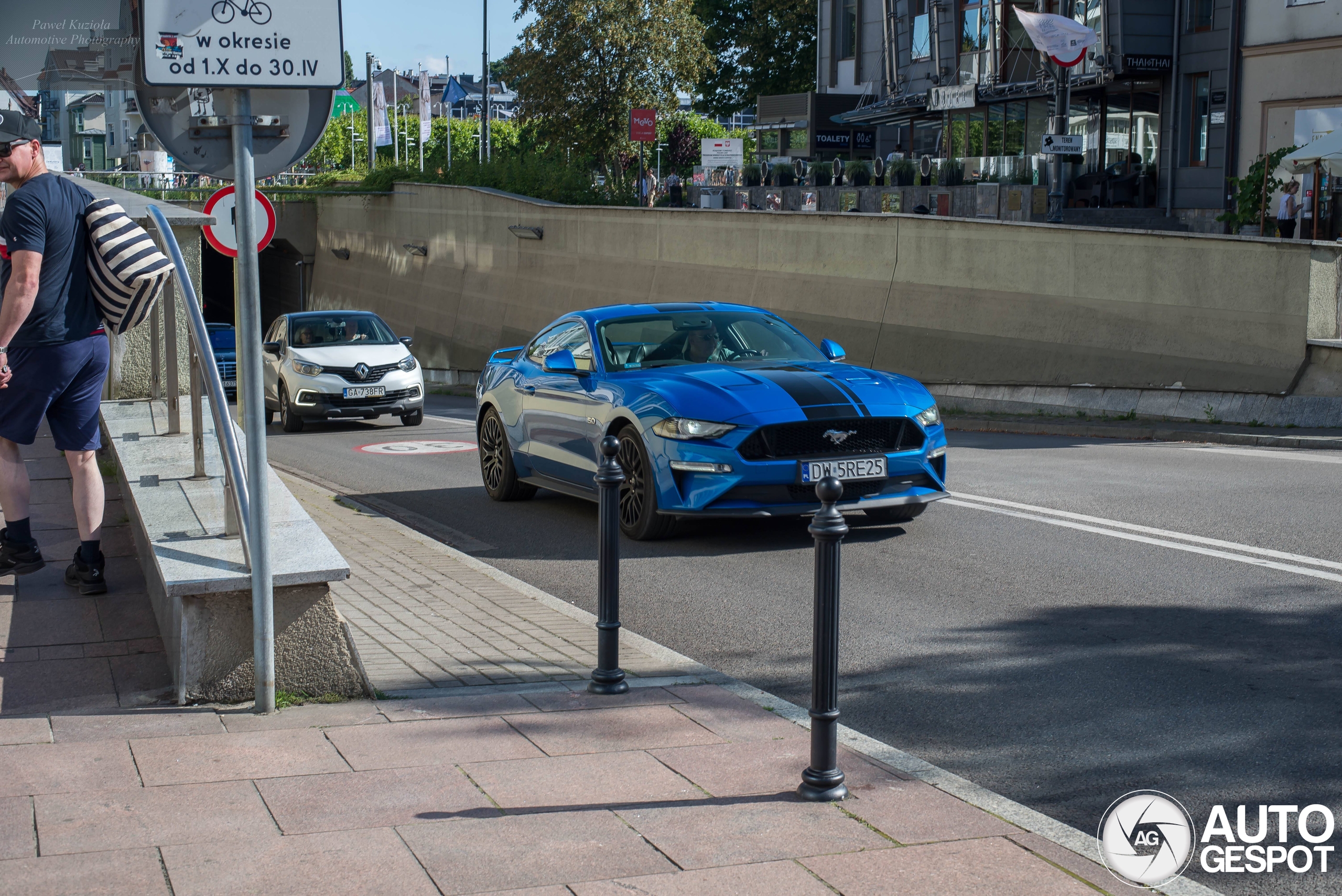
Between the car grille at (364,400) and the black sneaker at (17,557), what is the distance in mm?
14634

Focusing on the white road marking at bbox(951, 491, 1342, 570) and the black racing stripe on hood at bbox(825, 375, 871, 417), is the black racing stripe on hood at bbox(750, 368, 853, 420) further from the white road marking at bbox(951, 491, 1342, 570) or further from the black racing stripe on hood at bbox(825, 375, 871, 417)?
the white road marking at bbox(951, 491, 1342, 570)

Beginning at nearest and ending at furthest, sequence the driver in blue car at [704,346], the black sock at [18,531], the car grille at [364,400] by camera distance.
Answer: the black sock at [18,531] → the driver in blue car at [704,346] → the car grille at [364,400]

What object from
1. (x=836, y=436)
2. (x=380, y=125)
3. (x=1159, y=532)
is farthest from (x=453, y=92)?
(x=1159, y=532)

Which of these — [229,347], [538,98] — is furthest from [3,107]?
[538,98]

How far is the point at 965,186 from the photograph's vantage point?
89.7ft

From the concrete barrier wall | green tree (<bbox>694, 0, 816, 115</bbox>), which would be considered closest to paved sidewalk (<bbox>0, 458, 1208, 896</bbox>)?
the concrete barrier wall

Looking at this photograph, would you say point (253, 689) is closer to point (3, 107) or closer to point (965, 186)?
point (3, 107)

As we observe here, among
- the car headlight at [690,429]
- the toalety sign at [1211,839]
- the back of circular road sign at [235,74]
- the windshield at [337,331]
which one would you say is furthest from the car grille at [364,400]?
the toalety sign at [1211,839]

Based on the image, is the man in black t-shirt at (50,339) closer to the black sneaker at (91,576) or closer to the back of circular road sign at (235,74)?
the black sneaker at (91,576)

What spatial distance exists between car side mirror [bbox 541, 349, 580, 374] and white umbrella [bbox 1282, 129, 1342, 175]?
587 inches

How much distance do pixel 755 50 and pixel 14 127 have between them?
5607cm

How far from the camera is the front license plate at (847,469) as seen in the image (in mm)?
8484

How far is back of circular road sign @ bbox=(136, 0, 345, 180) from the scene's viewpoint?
460cm

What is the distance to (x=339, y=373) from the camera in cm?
2098
